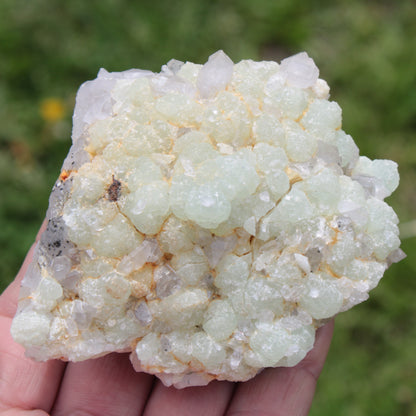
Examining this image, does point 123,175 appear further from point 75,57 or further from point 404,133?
point 404,133

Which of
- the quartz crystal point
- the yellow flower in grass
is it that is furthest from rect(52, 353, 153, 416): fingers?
the yellow flower in grass

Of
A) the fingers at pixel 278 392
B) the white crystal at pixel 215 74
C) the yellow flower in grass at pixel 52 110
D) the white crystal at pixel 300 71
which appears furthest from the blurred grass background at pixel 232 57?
the white crystal at pixel 215 74

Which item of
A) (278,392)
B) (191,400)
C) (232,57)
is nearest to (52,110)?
(232,57)

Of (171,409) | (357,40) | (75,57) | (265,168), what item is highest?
(357,40)

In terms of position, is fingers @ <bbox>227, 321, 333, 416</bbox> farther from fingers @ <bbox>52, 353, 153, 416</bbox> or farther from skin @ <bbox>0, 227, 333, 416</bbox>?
fingers @ <bbox>52, 353, 153, 416</bbox>

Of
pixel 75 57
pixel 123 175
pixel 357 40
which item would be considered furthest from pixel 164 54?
pixel 123 175

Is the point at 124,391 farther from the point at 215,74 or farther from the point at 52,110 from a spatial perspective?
the point at 52,110
